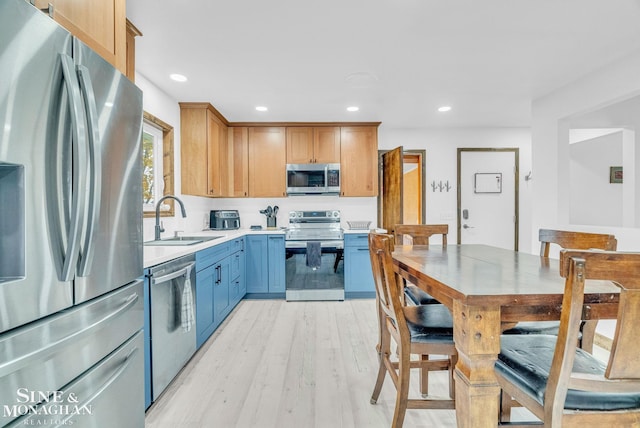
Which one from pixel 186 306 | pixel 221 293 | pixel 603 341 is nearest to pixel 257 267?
pixel 221 293

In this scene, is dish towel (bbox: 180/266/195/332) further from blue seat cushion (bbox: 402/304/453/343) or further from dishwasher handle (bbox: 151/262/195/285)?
blue seat cushion (bbox: 402/304/453/343)

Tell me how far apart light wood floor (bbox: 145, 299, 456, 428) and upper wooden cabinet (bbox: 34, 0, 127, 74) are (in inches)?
75.4

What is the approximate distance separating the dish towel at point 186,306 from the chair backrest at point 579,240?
97.5 inches

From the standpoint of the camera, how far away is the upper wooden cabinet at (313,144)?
13.7 ft

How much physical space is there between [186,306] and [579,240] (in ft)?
8.48

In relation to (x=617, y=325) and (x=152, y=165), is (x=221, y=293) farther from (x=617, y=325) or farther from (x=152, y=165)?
(x=617, y=325)

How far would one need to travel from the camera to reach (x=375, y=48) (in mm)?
2262

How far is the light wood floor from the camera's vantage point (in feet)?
5.39

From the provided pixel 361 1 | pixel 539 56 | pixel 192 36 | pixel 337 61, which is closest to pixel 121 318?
pixel 192 36

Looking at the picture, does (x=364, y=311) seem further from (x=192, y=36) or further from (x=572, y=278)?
(x=192, y=36)

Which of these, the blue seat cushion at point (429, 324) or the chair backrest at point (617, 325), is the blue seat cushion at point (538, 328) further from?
the chair backrest at point (617, 325)

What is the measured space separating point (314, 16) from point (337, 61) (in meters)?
0.60

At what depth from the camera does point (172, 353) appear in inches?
75.4

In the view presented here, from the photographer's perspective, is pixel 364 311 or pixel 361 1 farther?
pixel 364 311
